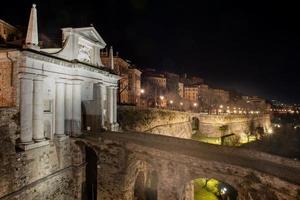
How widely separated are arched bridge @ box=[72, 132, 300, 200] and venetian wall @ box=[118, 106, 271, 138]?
10.00 m

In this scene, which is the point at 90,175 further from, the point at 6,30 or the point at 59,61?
the point at 6,30

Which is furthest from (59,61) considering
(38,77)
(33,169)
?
(33,169)

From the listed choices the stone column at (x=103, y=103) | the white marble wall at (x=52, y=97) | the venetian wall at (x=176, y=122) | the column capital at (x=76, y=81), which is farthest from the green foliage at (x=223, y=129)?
the column capital at (x=76, y=81)

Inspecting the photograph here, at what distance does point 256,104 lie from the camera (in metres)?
122

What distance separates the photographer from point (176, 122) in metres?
41.8

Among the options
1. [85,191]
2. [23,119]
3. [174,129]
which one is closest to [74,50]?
[23,119]

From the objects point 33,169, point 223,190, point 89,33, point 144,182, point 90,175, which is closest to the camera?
point 33,169

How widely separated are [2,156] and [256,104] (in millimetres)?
127557

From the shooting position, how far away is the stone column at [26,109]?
12.9 metres

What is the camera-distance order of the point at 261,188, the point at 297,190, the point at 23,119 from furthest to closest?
the point at 23,119 → the point at 261,188 → the point at 297,190

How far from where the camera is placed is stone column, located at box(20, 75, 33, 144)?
508 inches

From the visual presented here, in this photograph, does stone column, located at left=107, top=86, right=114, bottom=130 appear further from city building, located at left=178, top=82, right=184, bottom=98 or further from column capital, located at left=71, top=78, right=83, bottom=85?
city building, located at left=178, top=82, right=184, bottom=98

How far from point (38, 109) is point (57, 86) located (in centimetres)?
248

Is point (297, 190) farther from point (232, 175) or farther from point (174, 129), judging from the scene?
point (174, 129)
